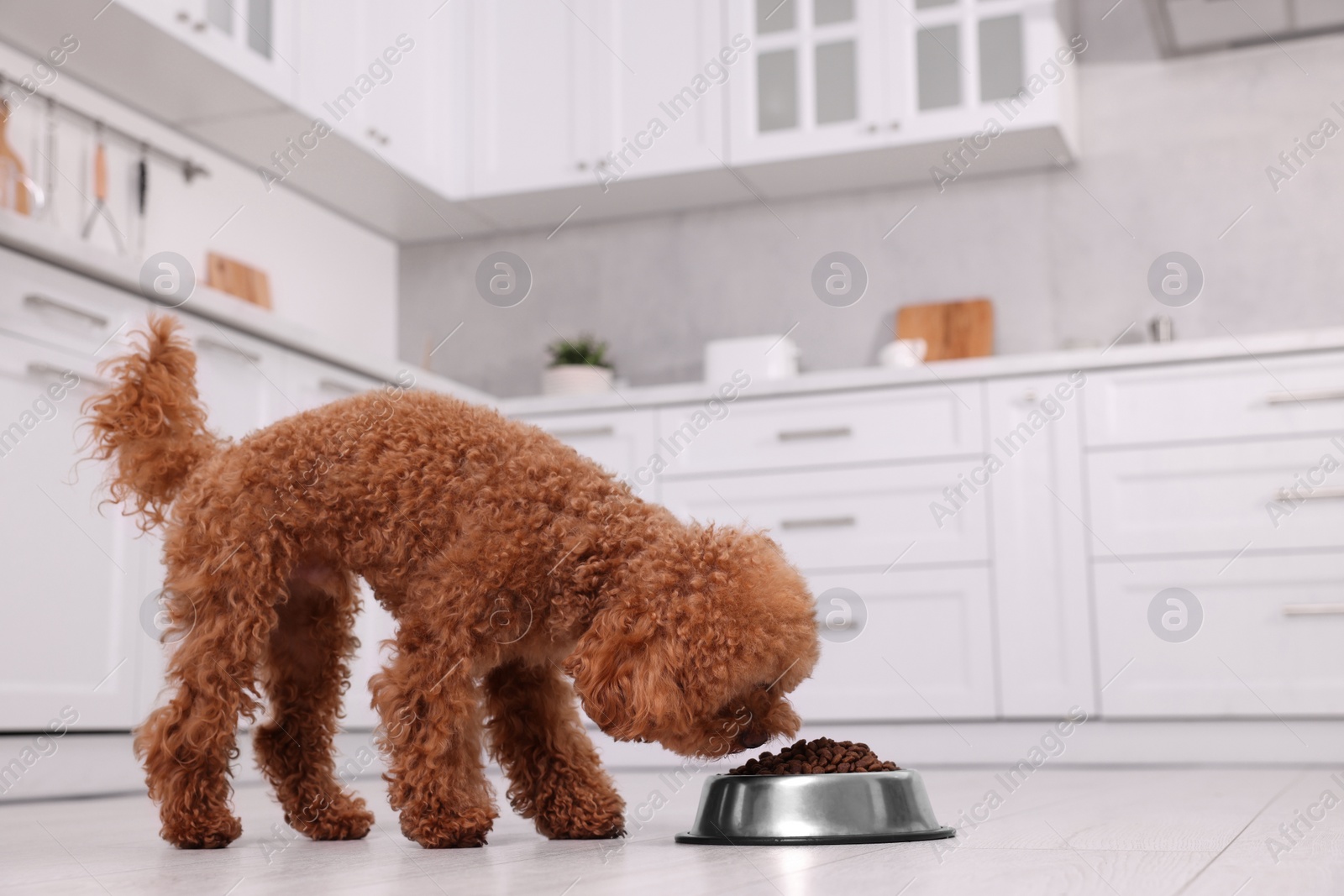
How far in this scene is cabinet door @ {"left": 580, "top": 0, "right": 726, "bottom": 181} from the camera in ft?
15.0

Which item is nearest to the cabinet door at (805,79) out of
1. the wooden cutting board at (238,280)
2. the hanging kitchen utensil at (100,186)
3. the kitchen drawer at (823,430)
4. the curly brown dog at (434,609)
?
the kitchen drawer at (823,430)

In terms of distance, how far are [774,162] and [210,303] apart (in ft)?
6.74

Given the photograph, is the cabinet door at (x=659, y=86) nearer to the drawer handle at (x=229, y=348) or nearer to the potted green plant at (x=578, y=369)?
the potted green plant at (x=578, y=369)

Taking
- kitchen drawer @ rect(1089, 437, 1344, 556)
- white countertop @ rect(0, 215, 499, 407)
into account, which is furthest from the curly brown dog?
kitchen drawer @ rect(1089, 437, 1344, 556)

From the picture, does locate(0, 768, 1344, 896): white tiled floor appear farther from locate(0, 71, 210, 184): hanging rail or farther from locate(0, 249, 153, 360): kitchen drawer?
locate(0, 71, 210, 184): hanging rail

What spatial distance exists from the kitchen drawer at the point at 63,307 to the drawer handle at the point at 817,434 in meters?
1.87

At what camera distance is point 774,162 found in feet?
14.8

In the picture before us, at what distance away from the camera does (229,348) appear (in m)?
3.31

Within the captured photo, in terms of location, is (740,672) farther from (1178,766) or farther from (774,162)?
(774,162)

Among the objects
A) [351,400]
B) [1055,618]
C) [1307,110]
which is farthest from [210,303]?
[1307,110]

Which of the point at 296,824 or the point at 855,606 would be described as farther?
the point at 855,606

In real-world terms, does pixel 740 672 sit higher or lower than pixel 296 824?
higher

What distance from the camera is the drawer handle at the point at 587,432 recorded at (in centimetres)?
427

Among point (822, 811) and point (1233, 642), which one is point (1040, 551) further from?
point (822, 811)
